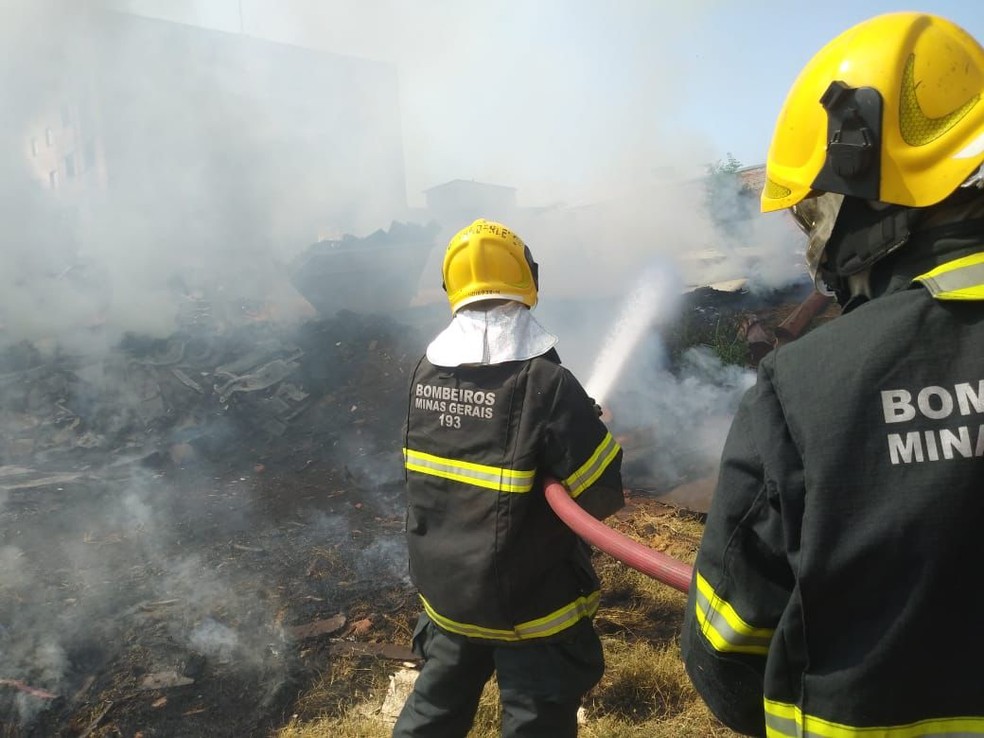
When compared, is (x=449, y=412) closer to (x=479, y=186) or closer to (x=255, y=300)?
(x=255, y=300)

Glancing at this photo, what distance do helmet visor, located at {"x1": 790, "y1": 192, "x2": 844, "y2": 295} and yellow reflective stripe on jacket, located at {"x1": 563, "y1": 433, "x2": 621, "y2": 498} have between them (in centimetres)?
87

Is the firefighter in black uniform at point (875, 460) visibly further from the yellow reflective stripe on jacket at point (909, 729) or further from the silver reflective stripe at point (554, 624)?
the silver reflective stripe at point (554, 624)

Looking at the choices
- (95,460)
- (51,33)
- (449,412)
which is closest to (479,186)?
(51,33)

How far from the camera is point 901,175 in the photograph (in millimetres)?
1051

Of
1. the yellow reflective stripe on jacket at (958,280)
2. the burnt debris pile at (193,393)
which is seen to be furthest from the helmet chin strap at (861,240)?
the burnt debris pile at (193,393)

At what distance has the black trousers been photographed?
196 centimetres

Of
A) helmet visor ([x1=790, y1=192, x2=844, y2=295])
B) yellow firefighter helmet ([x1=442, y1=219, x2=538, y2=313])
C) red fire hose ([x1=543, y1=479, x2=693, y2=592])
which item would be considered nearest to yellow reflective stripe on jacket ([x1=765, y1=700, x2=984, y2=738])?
red fire hose ([x1=543, y1=479, x2=693, y2=592])

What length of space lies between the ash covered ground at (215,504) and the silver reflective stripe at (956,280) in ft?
10.8

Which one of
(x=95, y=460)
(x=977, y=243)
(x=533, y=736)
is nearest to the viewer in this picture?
(x=977, y=243)

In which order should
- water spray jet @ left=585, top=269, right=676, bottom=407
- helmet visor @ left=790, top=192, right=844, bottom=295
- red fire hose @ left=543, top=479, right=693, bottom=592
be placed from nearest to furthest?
helmet visor @ left=790, top=192, right=844, bottom=295, red fire hose @ left=543, top=479, right=693, bottom=592, water spray jet @ left=585, top=269, right=676, bottom=407

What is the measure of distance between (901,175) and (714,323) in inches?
318

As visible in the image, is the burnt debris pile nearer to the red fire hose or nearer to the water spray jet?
the water spray jet

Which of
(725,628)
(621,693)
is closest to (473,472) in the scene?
(725,628)

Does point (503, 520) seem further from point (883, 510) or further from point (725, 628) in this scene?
point (883, 510)
